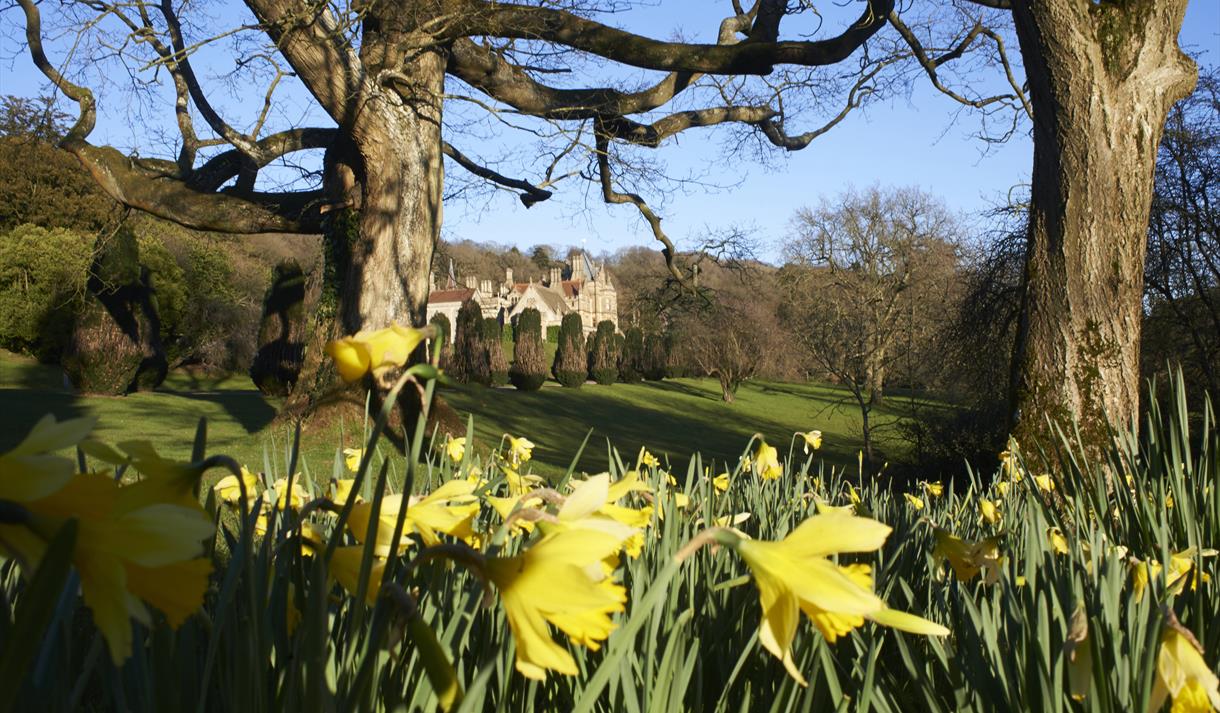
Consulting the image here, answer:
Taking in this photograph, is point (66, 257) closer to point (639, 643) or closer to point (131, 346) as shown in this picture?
point (131, 346)

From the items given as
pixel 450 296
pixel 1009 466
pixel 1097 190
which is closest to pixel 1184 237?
pixel 1097 190

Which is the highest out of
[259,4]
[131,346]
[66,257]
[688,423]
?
[259,4]

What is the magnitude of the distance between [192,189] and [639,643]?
1088cm

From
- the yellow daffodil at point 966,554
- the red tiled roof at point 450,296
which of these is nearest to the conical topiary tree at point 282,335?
the yellow daffodil at point 966,554

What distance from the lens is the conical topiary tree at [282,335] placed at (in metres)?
17.5

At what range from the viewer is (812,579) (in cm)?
60

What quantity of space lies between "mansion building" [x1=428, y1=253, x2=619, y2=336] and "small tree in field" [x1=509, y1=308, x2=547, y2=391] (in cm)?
3338

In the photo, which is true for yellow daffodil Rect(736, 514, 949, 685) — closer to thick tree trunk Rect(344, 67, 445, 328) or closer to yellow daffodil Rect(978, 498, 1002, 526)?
yellow daffodil Rect(978, 498, 1002, 526)

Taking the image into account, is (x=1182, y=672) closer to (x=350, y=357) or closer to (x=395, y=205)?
(x=350, y=357)

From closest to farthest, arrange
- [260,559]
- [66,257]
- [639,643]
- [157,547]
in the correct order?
[157,547] < [260,559] < [639,643] < [66,257]

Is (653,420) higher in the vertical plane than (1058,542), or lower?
lower

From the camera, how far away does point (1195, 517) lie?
1.97 metres

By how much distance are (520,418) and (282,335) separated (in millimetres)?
5393

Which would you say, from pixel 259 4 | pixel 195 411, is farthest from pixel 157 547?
pixel 195 411
